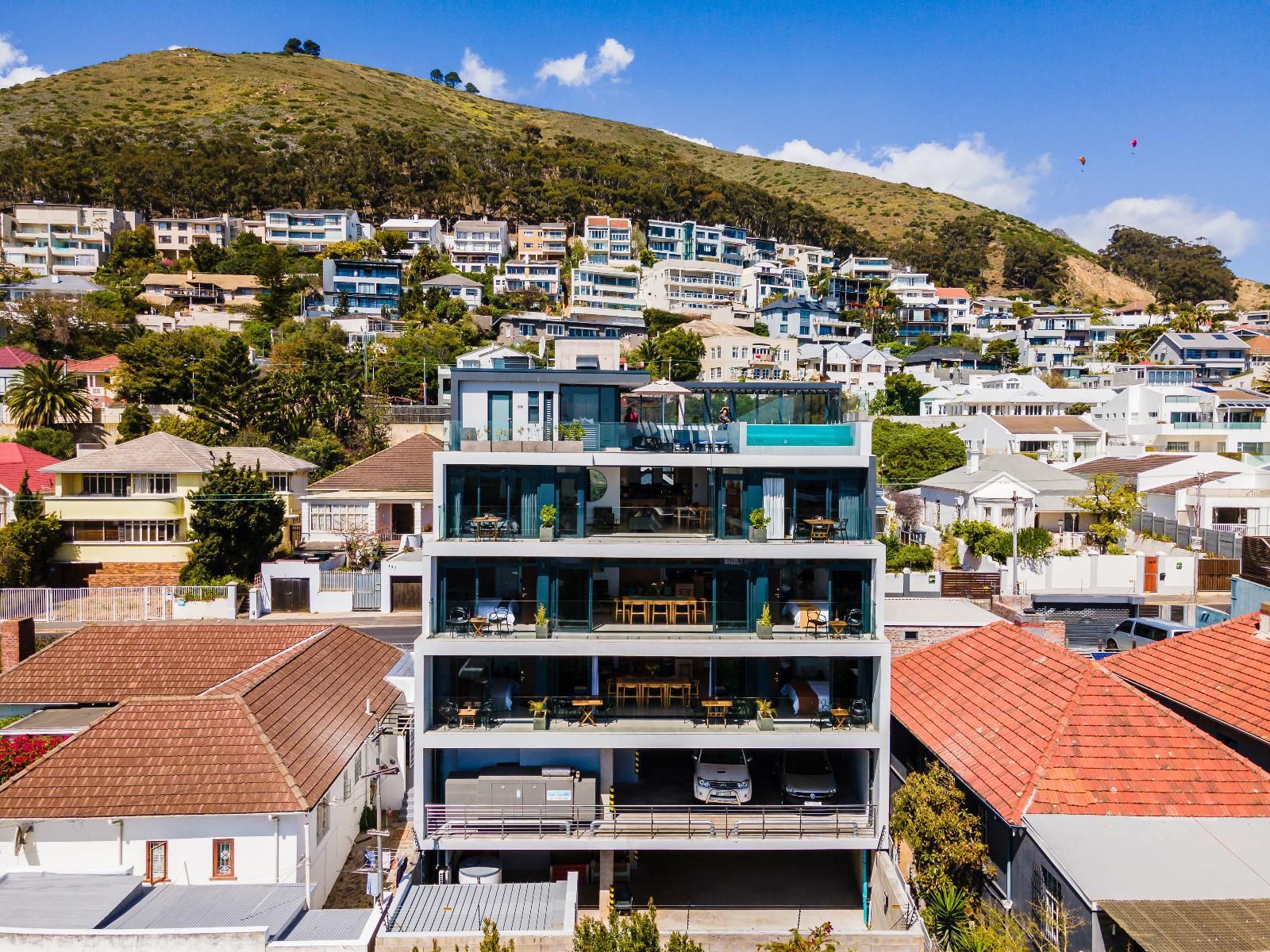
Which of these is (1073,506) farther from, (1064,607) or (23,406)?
(23,406)

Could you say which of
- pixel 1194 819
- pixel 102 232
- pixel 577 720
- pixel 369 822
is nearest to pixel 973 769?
pixel 1194 819

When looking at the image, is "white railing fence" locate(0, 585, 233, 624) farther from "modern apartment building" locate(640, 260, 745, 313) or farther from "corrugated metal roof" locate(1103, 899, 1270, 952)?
"modern apartment building" locate(640, 260, 745, 313)

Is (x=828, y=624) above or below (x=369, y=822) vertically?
above

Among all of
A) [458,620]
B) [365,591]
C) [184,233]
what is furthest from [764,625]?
[184,233]

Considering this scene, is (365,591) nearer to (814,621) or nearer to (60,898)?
(60,898)

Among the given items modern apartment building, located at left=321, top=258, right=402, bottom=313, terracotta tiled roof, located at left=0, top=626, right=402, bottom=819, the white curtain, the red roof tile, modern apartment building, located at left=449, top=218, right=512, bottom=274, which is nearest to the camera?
terracotta tiled roof, located at left=0, top=626, right=402, bottom=819

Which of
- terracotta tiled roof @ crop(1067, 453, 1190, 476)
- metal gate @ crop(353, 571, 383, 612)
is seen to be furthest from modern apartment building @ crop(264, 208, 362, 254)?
terracotta tiled roof @ crop(1067, 453, 1190, 476)

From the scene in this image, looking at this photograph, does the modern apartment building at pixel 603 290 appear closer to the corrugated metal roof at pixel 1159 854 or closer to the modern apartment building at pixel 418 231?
the modern apartment building at pixel 418 231
